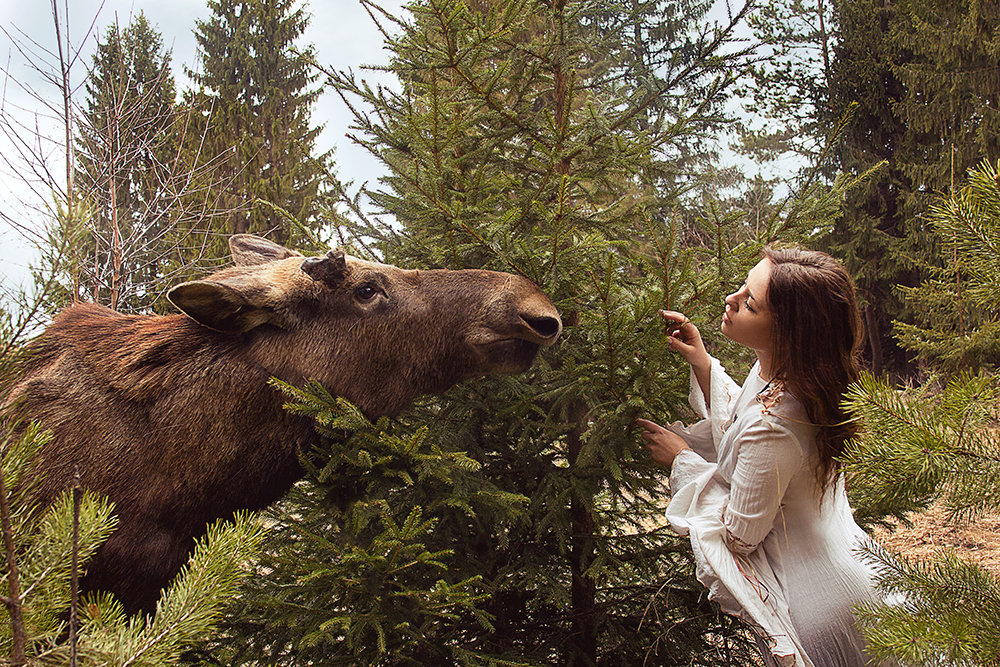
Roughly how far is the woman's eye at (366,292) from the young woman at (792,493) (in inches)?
54.8

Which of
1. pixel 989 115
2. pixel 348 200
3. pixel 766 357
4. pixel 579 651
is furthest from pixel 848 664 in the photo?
pixel 989 115

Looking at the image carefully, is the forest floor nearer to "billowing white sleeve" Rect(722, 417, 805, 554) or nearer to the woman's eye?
"billowing white sleeve" Rect(722, 417, 805, 554)

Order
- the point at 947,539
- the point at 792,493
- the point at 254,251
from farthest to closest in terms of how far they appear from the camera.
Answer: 1. the point at 947,539
2. the point at 254,251
3. the point at 792,493

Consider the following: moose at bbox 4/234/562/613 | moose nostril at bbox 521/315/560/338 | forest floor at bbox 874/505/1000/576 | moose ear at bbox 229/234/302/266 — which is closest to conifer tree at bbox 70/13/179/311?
moose ear at bbox 229/234/302/266

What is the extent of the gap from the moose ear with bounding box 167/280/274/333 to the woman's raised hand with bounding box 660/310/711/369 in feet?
5.19

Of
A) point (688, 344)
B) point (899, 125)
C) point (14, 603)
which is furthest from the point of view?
point (899, 125)

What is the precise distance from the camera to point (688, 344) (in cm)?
258

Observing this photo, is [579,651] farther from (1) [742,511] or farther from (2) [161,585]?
(2) [161,585]

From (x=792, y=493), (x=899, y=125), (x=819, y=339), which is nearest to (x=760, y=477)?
(x=792, y=493)

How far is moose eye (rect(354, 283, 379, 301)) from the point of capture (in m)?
2.48

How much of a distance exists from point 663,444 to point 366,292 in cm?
135

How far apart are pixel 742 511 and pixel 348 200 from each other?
2825 millimetres

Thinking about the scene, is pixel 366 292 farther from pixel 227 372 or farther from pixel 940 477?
pixel 940 477

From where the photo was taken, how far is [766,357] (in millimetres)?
2244
